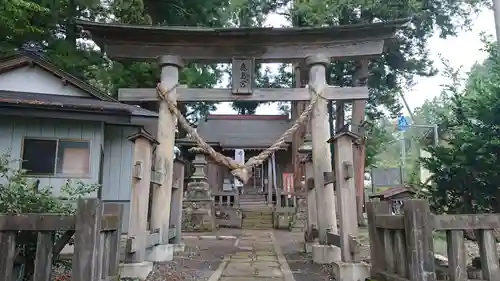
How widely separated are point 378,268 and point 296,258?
12.9 ft

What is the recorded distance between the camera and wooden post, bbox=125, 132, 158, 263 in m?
6.18

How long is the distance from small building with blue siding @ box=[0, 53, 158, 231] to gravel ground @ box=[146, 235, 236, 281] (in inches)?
101

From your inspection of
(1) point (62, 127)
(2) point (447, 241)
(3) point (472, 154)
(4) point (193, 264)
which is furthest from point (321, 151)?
(1) point (62, 127)

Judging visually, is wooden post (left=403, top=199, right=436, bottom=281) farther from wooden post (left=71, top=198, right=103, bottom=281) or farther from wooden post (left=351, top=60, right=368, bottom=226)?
wooden post (left=351, top=60, right=368, bottom=226)

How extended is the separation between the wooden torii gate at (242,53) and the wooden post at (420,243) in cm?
403

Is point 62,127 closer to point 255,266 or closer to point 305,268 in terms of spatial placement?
point 255,266

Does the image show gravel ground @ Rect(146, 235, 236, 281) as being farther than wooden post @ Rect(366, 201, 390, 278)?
Yes

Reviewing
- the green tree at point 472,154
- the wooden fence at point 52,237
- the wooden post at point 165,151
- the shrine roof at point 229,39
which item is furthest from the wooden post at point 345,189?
the wooden fence at point 52,237

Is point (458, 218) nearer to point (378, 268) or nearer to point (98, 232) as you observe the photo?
point (378, 268)

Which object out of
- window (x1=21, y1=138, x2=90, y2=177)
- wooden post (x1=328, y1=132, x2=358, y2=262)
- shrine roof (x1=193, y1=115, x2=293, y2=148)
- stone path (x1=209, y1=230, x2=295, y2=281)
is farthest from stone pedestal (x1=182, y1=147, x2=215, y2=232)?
wooden post (x1=328, y1=132, x2=358, y2=262)

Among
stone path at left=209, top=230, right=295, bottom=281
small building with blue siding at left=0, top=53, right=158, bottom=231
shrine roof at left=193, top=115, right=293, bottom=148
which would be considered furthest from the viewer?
shrine roof at left=193, top=115, right=293, bottom=148

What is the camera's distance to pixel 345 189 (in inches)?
240

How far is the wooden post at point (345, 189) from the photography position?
19.4 feet

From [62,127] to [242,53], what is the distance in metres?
4.83
